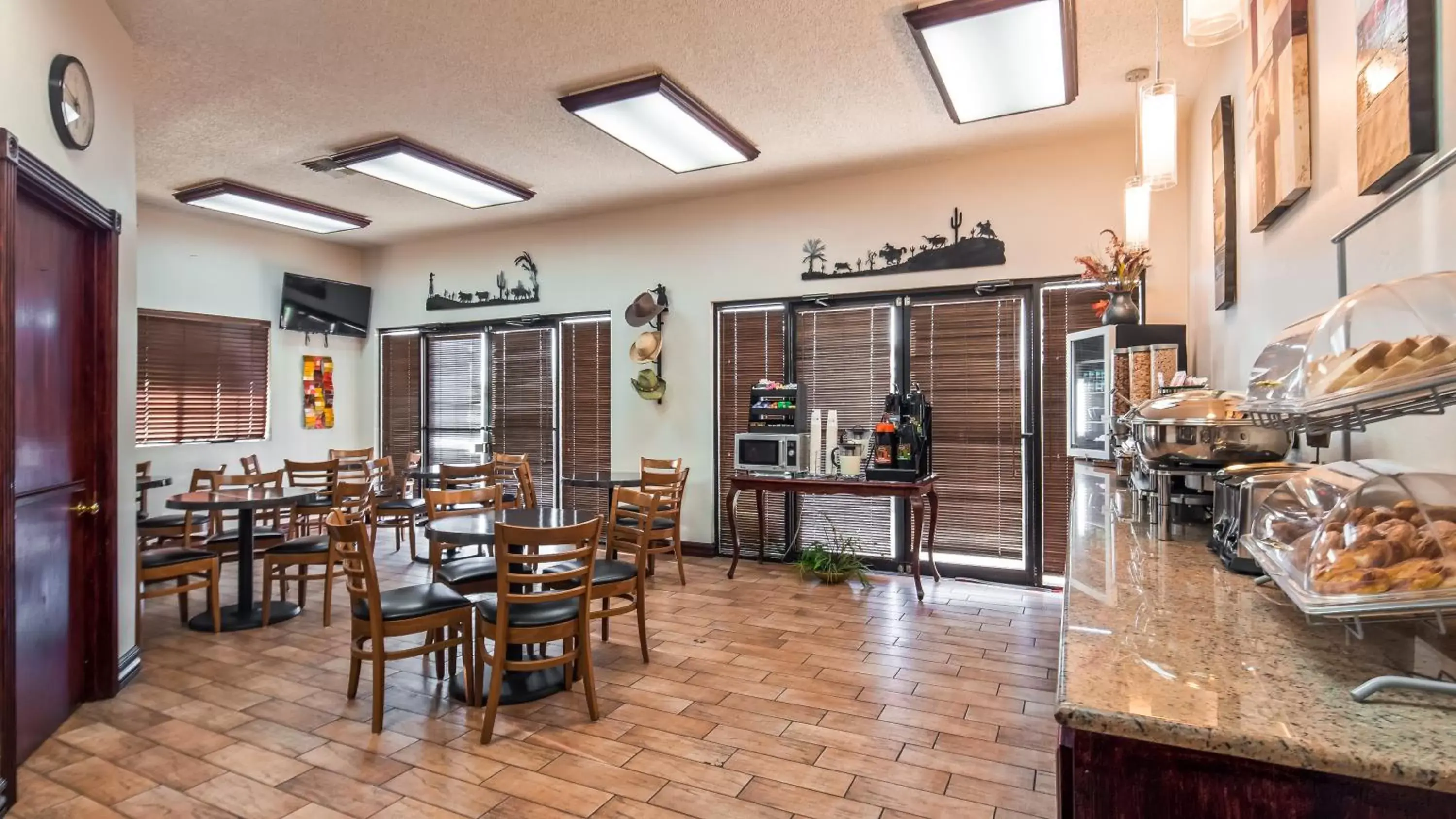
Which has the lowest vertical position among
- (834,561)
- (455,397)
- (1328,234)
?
(834,561)

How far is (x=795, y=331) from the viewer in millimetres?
6266

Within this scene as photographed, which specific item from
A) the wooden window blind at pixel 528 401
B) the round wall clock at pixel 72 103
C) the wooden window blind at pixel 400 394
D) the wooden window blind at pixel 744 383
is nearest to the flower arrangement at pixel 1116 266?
the wooden window blind at pixel 744 383

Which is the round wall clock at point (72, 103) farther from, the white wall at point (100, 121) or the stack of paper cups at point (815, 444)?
the stack of paper cups at point (815, 444)

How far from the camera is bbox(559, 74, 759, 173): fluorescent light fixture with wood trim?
420 cm

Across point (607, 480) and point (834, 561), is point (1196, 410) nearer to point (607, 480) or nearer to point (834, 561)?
point (834, 561)

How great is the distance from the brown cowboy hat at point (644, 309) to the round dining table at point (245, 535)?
10.0ft

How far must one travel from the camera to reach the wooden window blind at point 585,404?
7.21m

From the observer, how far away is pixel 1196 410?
2.12 metres

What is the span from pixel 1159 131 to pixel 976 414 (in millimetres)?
3087

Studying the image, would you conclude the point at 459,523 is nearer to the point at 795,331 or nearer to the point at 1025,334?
the point at 795,331

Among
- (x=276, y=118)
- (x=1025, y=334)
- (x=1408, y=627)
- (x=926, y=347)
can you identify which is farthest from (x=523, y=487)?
(x=1408, y=627)

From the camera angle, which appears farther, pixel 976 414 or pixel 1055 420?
pixel 976 414

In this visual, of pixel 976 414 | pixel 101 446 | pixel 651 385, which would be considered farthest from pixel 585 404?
pixel 101 446

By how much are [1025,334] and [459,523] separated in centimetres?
426
